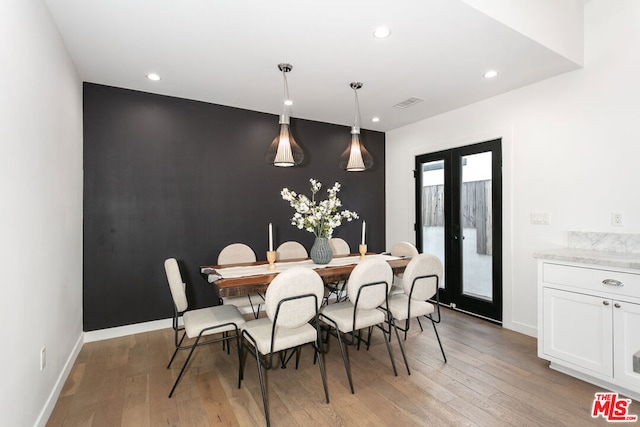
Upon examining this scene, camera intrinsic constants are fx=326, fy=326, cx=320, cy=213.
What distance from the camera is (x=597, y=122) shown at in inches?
114

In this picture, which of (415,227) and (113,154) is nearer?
(113,154)

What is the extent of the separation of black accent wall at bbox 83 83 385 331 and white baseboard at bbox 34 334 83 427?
1.49 ft

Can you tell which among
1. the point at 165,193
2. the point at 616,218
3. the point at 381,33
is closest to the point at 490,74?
the point at 381,33

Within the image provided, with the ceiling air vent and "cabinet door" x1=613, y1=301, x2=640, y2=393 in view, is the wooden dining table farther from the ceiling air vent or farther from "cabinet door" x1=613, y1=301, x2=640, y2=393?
the ceiling air vent

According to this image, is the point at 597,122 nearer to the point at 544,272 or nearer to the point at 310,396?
the point at 544,272

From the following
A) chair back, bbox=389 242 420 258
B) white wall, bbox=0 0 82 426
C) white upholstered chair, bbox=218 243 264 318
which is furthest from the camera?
chair back, bbox=389 242 420 258

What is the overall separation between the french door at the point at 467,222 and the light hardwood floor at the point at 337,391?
870 millimetres

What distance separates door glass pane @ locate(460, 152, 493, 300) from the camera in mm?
3842

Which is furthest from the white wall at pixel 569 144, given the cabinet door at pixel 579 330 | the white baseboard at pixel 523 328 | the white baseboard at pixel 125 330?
the white baseboard at pixel 125 330

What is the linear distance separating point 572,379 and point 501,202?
6.03ft

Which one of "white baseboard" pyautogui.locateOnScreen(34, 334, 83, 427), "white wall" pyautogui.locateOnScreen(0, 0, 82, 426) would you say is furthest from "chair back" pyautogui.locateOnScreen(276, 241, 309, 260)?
"white baseboard" pyautogui.locateOnScreen(34, 334, 83, 427)

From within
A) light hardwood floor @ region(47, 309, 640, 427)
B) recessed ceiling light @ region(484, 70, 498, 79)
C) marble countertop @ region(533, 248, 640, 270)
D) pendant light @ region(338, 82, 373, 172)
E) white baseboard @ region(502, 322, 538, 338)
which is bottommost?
light hardwood floor @ region(47, 309, 640, 427)

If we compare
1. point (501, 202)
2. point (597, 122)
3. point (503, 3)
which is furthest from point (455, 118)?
point (503, 3)

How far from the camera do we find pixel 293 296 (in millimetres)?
2021
